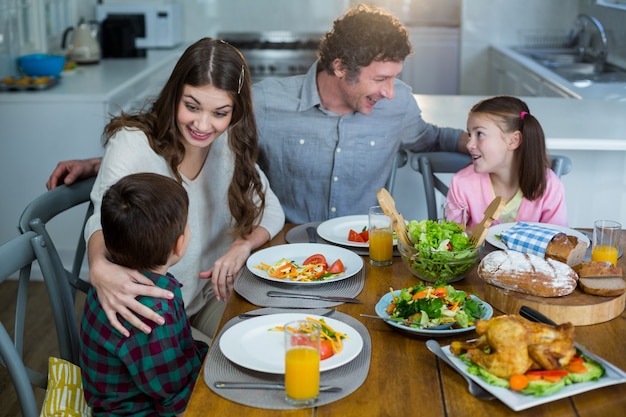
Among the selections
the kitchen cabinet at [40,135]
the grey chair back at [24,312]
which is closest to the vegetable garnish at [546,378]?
the grey chair back at [24,312]

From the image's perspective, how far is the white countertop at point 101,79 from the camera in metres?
3.53

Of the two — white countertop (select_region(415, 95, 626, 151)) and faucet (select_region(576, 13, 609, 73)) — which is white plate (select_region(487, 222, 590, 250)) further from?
faucet (select_region(576, 13, 609, 73))

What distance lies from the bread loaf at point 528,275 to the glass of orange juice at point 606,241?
0.81ft

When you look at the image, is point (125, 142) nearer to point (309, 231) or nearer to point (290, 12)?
point (309, 231)

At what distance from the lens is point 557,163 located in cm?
239

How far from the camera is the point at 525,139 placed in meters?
2.21

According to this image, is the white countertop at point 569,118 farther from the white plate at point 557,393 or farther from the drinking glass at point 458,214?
the white plate at point 557,393

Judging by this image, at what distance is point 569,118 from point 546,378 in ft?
6.38

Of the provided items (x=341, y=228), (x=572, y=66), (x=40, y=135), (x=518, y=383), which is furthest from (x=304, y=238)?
(x=572, y=66)

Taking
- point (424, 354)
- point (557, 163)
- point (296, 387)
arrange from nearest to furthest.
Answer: point (296, 387) → point (424, 354) → point (557, 163)

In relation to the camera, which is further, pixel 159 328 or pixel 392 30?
pixel 392 30

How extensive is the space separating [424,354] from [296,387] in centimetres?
28

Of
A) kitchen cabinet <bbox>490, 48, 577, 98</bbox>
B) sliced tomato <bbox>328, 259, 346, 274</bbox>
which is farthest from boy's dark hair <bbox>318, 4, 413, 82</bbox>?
kitchen cabinet <bbox>490, 48, 577, 98</bbox>

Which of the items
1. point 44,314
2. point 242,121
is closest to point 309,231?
point 242,121
